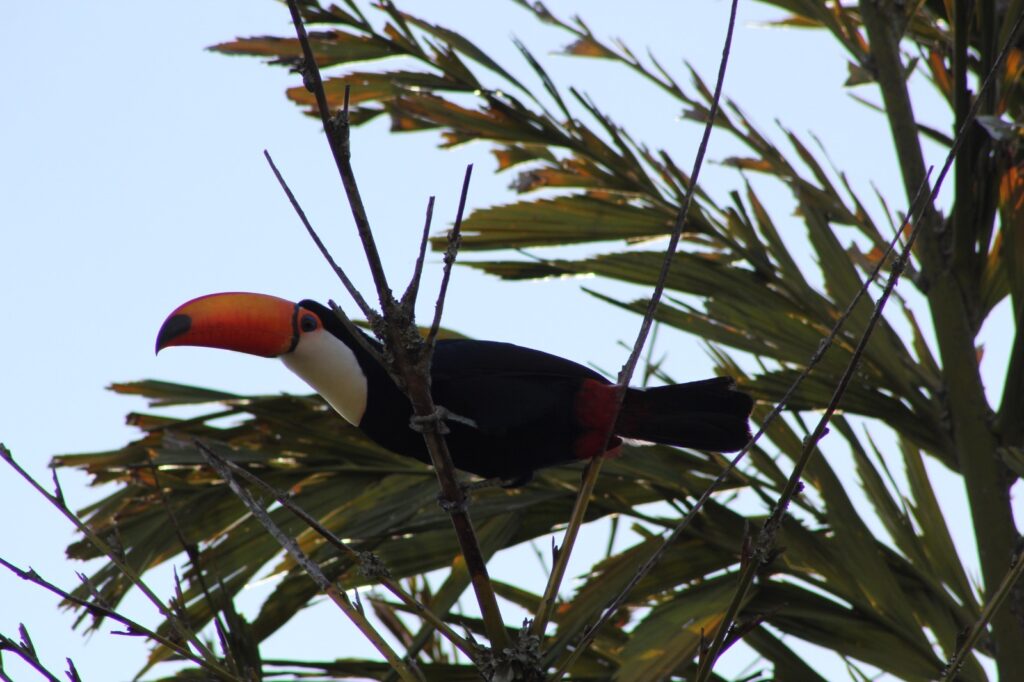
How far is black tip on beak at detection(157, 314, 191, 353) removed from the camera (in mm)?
3121

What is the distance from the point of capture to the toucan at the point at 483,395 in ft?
10.6

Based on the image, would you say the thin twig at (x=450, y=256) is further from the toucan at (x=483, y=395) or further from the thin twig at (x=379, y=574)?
the toucan at (x=483, y=395)

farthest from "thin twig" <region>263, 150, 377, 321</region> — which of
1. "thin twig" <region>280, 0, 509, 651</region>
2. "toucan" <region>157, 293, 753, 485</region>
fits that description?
"toucan" <region>157, 293, 753, 485</region>

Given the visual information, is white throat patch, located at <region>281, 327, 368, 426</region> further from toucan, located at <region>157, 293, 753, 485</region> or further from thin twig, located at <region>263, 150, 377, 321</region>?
thin twig, located at <region>263, 150, 377, 321</region>

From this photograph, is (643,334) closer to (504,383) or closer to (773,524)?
(773,524)

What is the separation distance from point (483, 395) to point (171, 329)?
2.63 feet

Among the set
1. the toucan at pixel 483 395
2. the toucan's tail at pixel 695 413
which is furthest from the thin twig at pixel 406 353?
the toucan's tail at pixel 695 413

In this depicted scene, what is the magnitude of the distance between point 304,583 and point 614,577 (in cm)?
92

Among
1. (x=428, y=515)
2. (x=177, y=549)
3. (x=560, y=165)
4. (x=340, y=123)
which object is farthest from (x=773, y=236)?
(x=340, y=123)

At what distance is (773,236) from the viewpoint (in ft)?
13.0

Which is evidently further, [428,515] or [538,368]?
[428,515]

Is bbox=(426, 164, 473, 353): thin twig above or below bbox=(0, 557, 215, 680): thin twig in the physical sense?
above

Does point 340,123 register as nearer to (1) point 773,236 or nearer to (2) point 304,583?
(2) point 304,583

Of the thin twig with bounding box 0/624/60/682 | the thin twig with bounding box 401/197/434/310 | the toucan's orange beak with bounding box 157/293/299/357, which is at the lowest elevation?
the thin twig with bounding box 0/624/60/682
